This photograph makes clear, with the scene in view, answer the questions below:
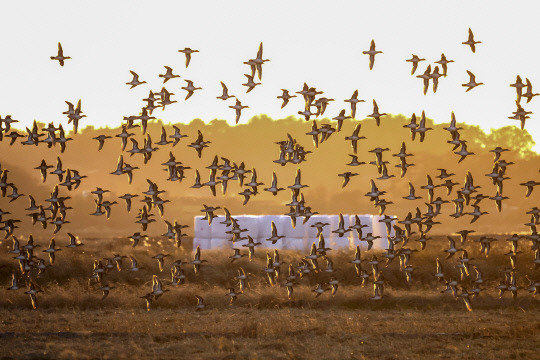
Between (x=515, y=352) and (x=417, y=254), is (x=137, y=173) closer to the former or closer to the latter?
(x=417, y=254)

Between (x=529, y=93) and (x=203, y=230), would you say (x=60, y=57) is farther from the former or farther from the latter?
(x=203, y=230)

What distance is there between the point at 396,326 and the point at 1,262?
87.2ft

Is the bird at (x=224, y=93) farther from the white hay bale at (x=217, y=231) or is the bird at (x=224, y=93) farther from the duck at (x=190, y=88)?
the white hay bale at (x=217, y=231)

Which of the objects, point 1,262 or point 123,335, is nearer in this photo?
point 123,335

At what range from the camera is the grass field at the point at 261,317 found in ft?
100

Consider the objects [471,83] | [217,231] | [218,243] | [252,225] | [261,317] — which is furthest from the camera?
[217,231]

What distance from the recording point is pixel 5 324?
122ft

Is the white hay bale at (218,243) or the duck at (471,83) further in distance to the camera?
the white hay bale at (218,243)

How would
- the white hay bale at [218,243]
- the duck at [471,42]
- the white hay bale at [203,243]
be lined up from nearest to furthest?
the duck at [471,42] → the white hay bale at [218,243] → the white hay bale at [203,243]

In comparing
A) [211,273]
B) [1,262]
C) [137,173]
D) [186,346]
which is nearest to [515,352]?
[186,346]

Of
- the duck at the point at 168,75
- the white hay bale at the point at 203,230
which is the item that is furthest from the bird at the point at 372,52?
the white hay bale at the point at 203,230

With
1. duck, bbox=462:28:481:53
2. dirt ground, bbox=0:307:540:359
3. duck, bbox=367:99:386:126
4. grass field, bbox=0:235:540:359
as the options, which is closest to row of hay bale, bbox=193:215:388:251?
grass field, bbox=0:235:540:359

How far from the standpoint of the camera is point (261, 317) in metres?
39.2

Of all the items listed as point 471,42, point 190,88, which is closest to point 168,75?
point 190,88
